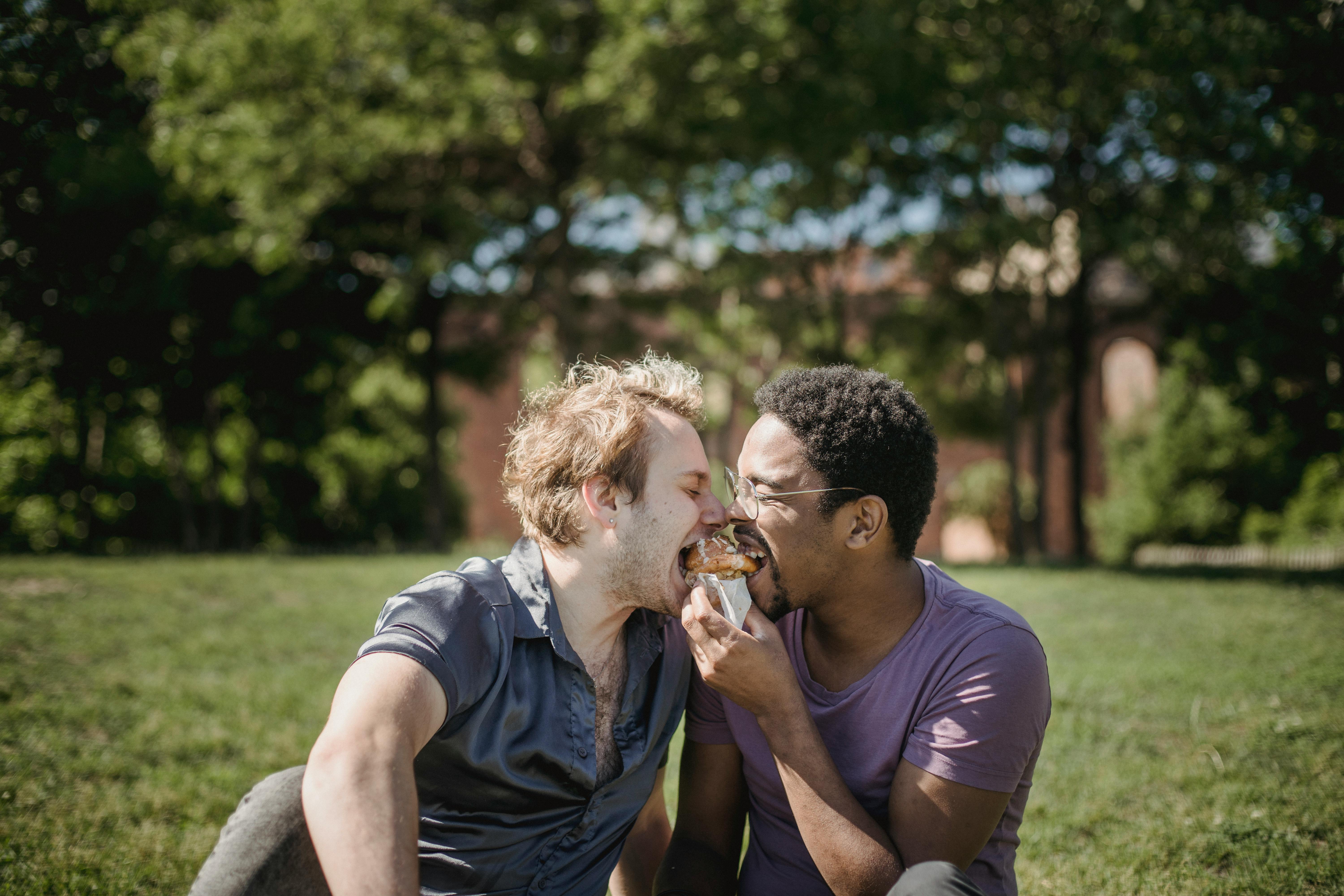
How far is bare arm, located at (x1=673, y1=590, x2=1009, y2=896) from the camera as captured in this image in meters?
2.48

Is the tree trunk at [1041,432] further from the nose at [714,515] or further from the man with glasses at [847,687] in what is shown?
the nose at [714,515]

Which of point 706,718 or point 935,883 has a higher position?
point 706,718

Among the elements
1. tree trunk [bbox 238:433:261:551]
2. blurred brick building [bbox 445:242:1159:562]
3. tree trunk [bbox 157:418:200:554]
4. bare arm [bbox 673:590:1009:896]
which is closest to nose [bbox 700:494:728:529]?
bare arm [bbox 673:590:1009:896]

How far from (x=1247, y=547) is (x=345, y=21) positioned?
23.4m

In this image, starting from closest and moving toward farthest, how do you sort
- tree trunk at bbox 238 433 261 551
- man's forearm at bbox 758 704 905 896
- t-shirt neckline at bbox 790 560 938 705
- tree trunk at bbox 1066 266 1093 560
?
man's forearm at bbox 758 704 905 896
t-shirt neckline at bbox 790 560 938 705
tree trunk at bbox 1066 266 1093 560
tree trunk at bbox 238 433 261 551

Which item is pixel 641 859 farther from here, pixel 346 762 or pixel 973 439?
pixel 973 439

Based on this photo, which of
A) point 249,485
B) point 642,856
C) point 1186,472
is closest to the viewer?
point 642,856

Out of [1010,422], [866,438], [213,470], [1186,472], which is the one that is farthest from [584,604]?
[1186,472]

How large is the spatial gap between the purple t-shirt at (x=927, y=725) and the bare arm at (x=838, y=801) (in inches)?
2.8

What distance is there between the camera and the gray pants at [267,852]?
2217mm

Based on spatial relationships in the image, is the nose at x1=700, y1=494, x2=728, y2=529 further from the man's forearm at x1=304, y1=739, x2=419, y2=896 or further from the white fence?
the white fence

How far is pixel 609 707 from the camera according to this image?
298 cm

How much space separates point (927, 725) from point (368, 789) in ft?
5.02

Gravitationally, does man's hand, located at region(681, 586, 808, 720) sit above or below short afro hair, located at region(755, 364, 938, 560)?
below
